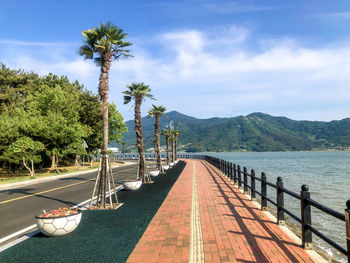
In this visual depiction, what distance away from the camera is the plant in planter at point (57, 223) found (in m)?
6.38

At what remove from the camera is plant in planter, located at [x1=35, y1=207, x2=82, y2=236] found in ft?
20.9

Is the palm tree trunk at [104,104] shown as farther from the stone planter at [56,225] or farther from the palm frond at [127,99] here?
the palm frond at [127,99]

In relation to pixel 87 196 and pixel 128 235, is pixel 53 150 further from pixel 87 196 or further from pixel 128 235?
pixel 128 235

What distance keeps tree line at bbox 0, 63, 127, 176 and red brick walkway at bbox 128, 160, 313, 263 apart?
2278 cm

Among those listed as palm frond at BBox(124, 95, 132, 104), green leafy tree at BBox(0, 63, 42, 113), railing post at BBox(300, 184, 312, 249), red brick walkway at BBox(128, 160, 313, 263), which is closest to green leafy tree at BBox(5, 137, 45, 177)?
palm frond at BBox(124, 95, 132, 104)

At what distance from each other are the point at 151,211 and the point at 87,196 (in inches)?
201

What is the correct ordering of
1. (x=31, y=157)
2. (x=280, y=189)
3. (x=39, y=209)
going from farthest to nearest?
1. (x=31, y=157)
2. (x=39, y=209)
3. (x=280, y=189)

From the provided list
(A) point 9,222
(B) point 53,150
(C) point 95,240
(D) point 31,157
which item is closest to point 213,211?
(C) point 95,240

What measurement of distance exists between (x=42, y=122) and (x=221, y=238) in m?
27.8

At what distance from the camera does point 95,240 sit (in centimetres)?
623

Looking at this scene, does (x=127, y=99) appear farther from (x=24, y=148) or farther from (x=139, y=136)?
A: (x=24, y=148)

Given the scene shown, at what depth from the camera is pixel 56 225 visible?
21.1ft

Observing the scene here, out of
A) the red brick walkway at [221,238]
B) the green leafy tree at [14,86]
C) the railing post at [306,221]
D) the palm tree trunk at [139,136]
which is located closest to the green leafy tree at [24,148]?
the palm tree trunk at [139,136]

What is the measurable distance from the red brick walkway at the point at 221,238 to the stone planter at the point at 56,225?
73.8 inches
